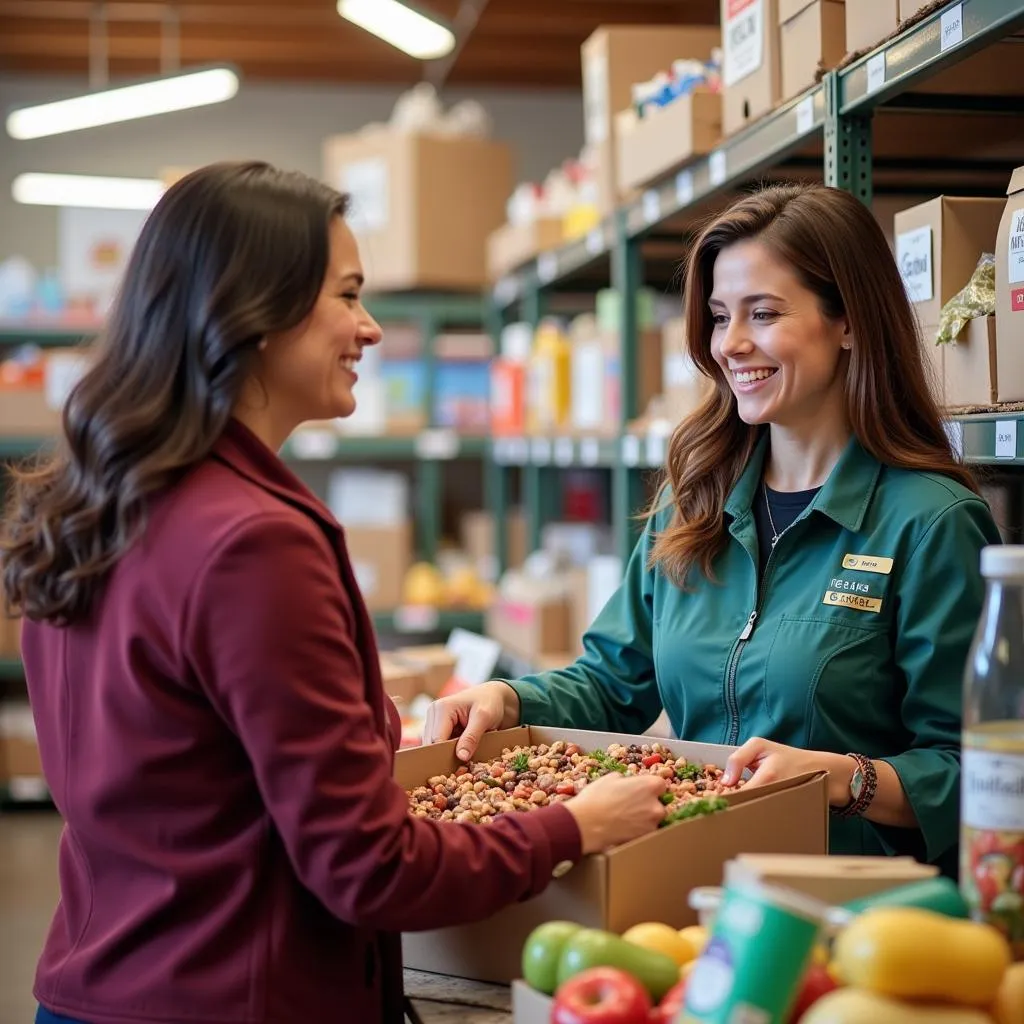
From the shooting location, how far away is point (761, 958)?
3.61ft

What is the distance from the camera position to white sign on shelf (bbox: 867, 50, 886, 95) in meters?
2.04

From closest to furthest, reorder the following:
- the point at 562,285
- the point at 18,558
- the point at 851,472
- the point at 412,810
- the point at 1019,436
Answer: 1. the point at 18,558
2. the point at 412,810
3. the point at 1019,436
4. the point at 851,472
5. the point at 562,285

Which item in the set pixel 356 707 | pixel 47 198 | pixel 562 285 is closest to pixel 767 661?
pixel 356 707

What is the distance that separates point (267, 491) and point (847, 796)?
2.73 ft

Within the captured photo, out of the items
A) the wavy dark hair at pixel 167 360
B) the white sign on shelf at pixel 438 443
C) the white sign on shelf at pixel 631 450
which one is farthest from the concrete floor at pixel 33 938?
the white sign on shelf at pixel 438 443

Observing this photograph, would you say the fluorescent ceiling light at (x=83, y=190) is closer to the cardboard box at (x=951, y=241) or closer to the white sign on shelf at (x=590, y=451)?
the white sign on shelf at (x=590, y=451)

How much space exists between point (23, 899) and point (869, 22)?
4.52 metres

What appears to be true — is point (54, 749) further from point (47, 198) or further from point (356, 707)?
point (47, 198)

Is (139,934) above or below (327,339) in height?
below

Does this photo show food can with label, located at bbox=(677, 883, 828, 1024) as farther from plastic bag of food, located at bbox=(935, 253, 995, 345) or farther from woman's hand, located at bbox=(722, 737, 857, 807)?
plastic bag of food, located at bbox=(935, 253, 995, 345)

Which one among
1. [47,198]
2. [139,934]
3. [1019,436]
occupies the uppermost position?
[47,198]

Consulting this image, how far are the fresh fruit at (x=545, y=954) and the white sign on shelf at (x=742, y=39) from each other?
175cm

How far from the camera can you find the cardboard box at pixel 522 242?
179 inches

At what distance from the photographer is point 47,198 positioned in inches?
268
